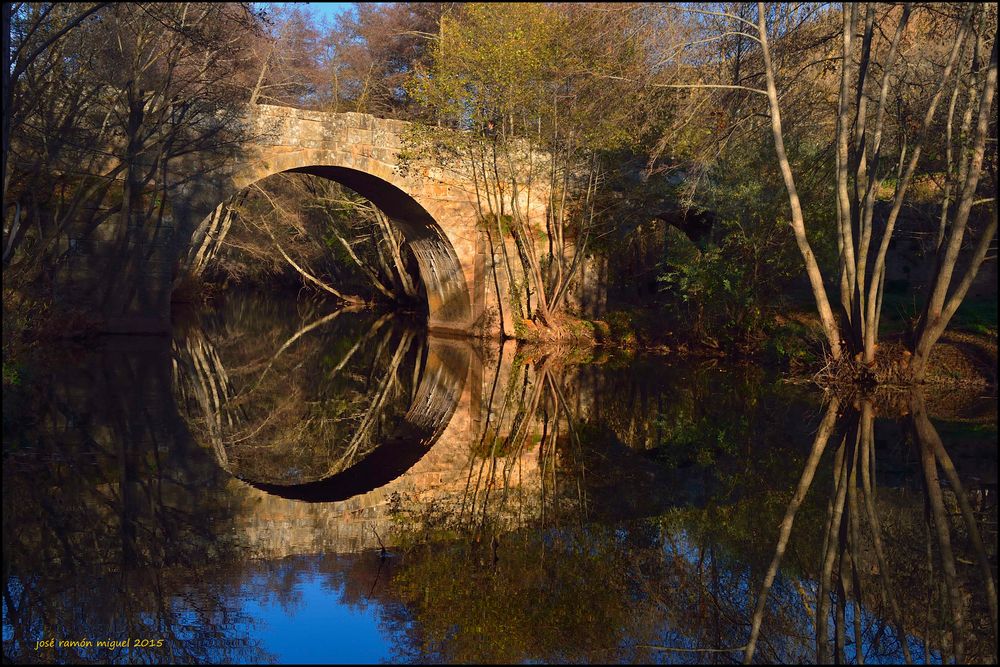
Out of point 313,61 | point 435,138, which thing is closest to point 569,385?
point 435,138

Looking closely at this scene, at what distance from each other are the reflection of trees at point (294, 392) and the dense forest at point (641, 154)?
80.1 inches

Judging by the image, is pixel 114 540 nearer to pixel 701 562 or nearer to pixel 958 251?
pixel 701 562

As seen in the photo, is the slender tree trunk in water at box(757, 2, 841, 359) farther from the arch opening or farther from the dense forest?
the arch opening

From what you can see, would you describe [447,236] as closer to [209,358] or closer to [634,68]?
[209,358]

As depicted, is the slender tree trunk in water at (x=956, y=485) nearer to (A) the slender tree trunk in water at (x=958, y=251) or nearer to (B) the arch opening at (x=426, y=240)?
(A) the slender tree trunk in water at (x=958, y=251)

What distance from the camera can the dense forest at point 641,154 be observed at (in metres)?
10.9

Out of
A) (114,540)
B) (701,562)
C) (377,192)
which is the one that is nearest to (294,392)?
(114,540)

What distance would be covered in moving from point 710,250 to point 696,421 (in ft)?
20.4

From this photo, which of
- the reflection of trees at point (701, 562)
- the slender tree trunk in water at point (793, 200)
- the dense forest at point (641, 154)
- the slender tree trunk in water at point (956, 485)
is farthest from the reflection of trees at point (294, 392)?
the slender tree trunk in water at point (793, 200)

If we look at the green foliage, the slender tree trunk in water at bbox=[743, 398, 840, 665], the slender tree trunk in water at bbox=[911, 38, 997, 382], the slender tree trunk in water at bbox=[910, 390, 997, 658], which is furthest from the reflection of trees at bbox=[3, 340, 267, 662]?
the green foliage

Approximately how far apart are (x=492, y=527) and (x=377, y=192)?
44.1 feet

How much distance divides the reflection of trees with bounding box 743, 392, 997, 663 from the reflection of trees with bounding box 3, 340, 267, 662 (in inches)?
88.3

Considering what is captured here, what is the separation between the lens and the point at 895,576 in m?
4.55

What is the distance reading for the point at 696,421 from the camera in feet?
30.5
